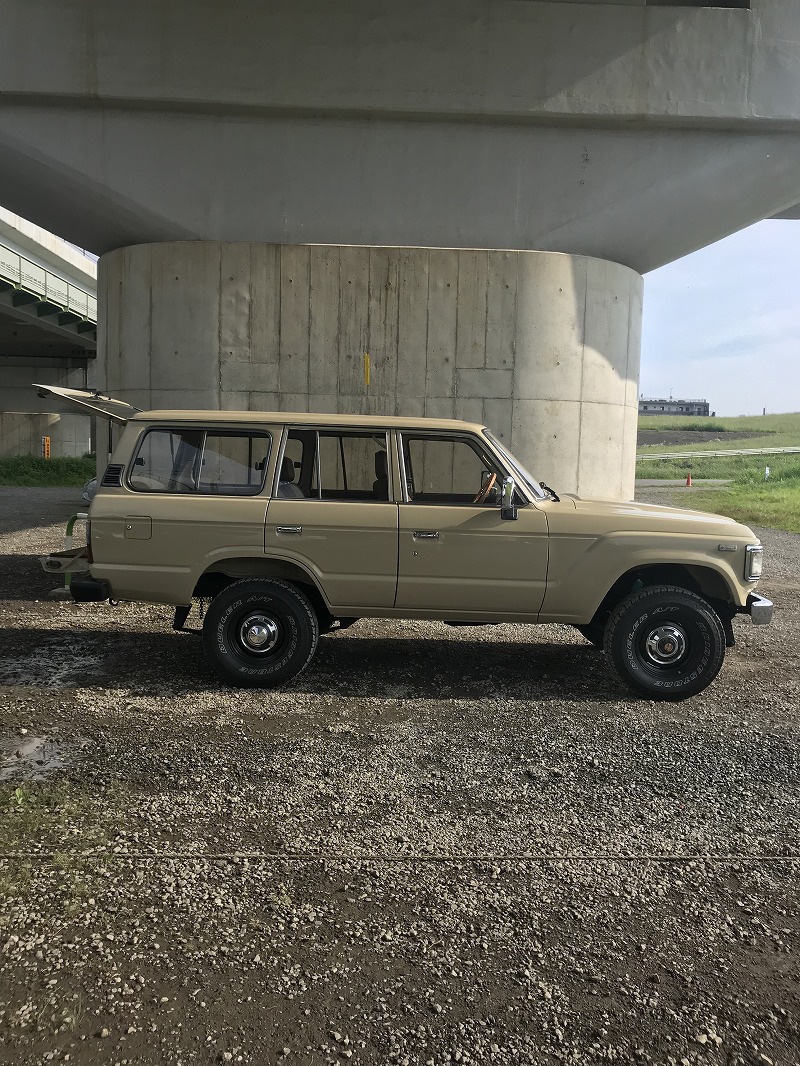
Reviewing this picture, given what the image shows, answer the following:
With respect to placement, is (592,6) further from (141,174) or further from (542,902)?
(542,902)

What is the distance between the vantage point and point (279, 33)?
10.7 meters

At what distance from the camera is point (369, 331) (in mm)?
11141

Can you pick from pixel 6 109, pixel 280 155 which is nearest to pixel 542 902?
pixel 280 155

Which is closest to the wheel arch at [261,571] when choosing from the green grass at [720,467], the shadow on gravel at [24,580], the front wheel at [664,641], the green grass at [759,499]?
the front wheel at [664,641]

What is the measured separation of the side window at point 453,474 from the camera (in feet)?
18.5

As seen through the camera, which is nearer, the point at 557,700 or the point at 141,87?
the point at 557,700

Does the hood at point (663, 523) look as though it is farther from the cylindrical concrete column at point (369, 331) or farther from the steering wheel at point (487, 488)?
the cylindrical concrete column at point (369, 331)

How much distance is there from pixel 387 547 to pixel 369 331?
6289 mm

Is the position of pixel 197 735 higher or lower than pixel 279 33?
lower

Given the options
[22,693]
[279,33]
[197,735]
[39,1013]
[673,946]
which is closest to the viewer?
[39,1013]

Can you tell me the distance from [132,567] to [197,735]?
155 centimetres

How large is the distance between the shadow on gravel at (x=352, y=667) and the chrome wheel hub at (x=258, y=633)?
369 millimetres

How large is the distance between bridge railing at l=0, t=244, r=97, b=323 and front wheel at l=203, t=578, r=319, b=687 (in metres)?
24.9

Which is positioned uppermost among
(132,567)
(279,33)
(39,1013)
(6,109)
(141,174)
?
(279,33)
